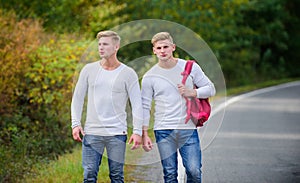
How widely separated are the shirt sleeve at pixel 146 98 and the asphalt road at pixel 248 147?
43.1 inches

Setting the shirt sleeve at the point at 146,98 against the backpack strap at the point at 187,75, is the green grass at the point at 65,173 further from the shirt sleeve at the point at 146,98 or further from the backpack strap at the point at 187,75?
the backpack strap at the point at 187,75

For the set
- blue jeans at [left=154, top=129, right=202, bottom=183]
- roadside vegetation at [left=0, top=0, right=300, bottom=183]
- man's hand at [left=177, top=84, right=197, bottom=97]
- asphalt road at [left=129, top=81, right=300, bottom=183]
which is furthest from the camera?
roadside vegetation at [left=0, top=0, right=300, bottom=183]

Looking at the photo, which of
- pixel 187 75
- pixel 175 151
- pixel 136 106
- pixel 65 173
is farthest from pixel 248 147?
pixel 136 106

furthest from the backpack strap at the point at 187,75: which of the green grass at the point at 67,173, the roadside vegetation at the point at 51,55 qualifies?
the roadside vegetation at the point at 51,55

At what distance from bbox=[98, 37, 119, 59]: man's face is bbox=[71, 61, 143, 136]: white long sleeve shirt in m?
0.14

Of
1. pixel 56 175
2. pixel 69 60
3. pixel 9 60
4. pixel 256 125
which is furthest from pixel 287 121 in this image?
pixel 56 175

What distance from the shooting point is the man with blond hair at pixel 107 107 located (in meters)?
5.98

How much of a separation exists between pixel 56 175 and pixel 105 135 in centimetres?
275

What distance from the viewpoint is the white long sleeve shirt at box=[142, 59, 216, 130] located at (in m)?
6.14

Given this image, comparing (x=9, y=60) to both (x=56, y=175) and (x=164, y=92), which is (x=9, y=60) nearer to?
(x=56, y=175)

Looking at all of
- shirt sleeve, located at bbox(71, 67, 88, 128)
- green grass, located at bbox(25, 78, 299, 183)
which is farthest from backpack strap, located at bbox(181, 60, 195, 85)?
green grass, located at bbox(25, 78, 299, 183)

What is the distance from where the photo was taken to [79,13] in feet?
67.2

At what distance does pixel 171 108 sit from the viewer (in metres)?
6.13

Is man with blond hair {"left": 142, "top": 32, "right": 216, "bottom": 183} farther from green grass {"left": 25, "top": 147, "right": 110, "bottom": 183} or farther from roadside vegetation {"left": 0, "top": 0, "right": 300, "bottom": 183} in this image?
roadside vegetation {"left": 0, "top": 0, "right": 300, "bottom": 183}
